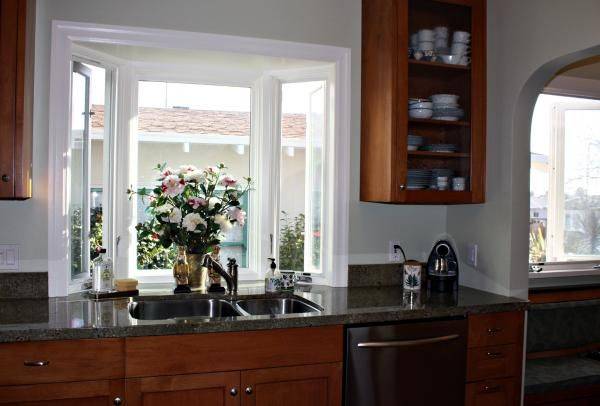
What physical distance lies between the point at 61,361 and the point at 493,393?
1922 mm

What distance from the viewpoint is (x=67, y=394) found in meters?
1.89

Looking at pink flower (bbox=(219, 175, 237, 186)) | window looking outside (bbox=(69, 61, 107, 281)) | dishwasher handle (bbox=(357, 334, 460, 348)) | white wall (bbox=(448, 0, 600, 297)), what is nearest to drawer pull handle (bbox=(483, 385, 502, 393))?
dishwasher handle (bbox=(357, 334, 460, 348))

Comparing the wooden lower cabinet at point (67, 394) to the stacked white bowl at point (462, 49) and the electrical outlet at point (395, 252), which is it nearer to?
the electrical outlet at point (395, 252)

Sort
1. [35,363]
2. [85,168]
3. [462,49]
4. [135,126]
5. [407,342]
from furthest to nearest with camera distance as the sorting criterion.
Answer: [135,126]
[462,49]
[85,168]
[407,342]
[35,363]

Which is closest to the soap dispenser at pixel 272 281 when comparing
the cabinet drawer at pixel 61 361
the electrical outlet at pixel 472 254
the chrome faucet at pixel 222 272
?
the chrome faucet at pixel 222 272

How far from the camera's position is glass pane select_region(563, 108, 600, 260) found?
3.74 meters

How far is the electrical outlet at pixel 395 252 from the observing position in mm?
2982

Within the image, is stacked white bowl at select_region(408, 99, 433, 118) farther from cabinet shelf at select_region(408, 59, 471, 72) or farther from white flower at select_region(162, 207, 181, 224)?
white flower at select_region(162, 207, 181, 224)

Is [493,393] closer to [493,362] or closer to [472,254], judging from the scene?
[493,362]

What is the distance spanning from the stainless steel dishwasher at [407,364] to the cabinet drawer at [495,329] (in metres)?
0.06

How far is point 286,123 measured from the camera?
9.94ft

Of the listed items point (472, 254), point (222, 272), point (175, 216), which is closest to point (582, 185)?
point (472, 254)

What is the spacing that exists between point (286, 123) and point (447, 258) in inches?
46.7

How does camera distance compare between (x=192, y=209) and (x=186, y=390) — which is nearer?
(x=186, y=390)
